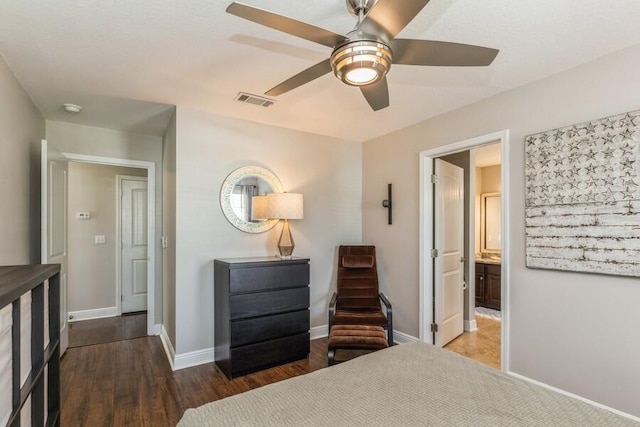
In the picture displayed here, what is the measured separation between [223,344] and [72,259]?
308 centimetres

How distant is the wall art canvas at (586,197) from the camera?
204 centimetres

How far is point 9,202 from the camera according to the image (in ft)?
7.71

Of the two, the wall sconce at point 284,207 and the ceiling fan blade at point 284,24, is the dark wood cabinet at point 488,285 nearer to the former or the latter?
the wall sconce at point 284,207

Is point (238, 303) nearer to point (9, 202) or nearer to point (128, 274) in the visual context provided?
point (9, 202)

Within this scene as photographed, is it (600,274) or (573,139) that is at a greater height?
(573,139)

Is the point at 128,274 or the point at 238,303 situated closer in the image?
the point at 238,303

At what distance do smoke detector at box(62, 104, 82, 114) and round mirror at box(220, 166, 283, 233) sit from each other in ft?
4.82

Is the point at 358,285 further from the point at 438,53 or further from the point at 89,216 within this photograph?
the point at 89,216

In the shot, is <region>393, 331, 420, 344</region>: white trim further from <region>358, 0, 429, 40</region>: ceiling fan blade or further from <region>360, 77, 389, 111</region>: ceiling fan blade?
<region>358, 0, 429, 40</region>: ceiling fan blade

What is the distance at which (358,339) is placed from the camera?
2824 mm

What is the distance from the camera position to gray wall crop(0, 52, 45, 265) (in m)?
2.23

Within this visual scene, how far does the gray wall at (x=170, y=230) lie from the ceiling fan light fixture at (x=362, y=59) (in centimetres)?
231

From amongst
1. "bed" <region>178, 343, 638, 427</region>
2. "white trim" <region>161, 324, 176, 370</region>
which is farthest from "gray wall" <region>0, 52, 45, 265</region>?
"bed" <region>178, 343, 638, 427</region>

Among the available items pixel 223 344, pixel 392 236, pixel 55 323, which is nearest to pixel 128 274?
pixel 223 344
